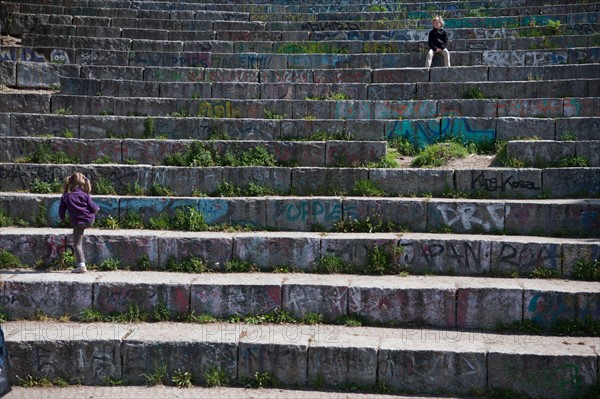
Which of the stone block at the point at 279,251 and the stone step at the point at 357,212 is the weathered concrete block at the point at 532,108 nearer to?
the stone step at the point at 357,212

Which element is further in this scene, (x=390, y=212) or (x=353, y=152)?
(x=353, y=152)

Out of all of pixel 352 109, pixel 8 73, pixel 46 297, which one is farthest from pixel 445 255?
pixel 8 73

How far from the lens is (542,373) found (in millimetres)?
7273

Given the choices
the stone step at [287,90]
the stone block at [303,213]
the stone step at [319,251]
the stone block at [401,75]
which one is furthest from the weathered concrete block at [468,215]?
the stone block at [401,75]

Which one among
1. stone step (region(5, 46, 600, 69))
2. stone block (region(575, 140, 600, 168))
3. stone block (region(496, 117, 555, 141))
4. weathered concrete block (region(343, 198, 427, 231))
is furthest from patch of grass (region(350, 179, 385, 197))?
stone step (region(5, 46, 600, 69))

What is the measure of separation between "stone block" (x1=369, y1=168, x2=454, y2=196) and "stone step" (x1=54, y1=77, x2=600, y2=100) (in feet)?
10.3

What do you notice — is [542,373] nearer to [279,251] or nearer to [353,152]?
[279,251]

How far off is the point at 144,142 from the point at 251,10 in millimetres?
8505

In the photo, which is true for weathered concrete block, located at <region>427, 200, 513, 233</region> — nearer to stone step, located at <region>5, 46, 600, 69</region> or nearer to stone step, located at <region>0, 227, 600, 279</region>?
stone step, located at <region>0, 227, 600, 279</region>

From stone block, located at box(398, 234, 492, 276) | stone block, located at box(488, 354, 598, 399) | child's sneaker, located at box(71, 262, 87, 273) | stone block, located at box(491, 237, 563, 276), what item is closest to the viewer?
stone block, located at box(488, 354, 598, 399)

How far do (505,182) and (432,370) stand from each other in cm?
374

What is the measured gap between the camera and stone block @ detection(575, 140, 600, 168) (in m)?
10.6

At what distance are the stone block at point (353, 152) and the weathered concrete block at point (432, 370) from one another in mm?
4251

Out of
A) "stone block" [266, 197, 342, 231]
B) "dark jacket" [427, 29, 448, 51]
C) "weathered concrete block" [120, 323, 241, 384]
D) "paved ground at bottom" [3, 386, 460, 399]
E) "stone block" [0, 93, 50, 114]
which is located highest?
"dark jacket" [427, 29, 448, 51]
